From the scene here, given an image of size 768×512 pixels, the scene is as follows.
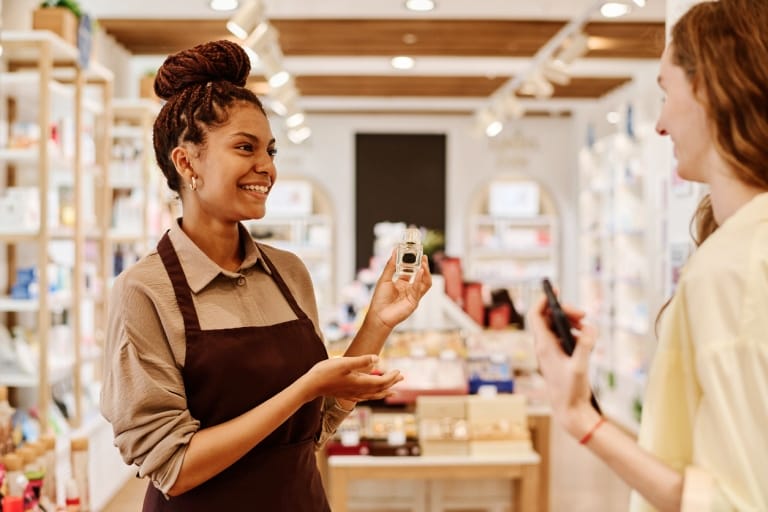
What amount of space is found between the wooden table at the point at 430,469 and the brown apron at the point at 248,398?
2.03 m

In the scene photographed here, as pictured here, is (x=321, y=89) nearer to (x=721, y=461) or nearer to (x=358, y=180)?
(x=358, y=180)

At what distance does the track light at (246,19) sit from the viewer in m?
4.79

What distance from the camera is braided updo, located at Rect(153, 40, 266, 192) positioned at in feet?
5.21

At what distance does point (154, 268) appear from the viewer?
1574mm

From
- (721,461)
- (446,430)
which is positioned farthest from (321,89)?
(721,461)

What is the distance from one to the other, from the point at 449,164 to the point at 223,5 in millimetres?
5706

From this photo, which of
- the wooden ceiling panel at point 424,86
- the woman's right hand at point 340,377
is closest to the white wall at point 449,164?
the wooden ceiling panel at point 424,86

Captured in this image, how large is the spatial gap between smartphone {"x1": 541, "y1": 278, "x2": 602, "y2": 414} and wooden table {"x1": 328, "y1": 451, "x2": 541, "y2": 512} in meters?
2.61

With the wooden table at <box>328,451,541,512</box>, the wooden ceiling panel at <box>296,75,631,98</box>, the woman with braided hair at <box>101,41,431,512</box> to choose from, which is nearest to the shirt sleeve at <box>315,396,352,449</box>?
the woman with braided hair at <box>101,41,431,512</box>

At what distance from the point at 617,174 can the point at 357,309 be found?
146 inches

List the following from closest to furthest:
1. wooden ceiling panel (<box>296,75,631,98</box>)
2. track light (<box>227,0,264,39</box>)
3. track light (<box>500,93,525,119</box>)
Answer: track light (<box>227,0,264,39</box>)
track light (<box>500,93,525,119</box>)
wooden ceiling panel (<box>296,75,631,98</box>)

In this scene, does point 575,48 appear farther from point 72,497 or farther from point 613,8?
point 72,497

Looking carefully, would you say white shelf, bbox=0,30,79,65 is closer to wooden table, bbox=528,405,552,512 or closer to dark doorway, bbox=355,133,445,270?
wooden table, bbox=528,405,552,512

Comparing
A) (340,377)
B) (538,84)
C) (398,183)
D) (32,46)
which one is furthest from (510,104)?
(340,377)
